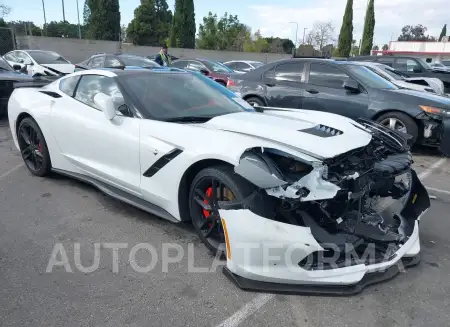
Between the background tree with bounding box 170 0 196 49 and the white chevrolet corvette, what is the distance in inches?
1525

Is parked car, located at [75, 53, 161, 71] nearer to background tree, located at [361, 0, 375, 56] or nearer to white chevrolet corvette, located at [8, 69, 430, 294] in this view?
white chevrolet corvette, located at [8, 69, 430, 294]

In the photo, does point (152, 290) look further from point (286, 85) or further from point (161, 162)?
point (286, 85)

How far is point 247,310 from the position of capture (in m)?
2.32

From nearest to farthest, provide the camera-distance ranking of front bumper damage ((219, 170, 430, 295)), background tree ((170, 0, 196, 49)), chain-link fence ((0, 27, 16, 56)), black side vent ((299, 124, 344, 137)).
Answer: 1. front bumper damage ((219, 170, 430, 295))
2. black side vent ((299, 124, 344, 137))
3. chain-link fence ((0, 27, 16, 56))
4. background tree ((170, 0, 196, 49))

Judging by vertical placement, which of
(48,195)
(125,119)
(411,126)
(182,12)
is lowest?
(48,195)

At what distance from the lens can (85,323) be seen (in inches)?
86.2

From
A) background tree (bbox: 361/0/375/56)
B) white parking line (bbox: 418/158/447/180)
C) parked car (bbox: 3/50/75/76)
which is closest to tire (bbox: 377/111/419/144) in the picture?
white parking line (bbox: 418/158/447/180)

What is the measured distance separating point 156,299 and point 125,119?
1628 millimetres

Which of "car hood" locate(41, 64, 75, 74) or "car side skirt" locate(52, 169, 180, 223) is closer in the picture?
"car side skirt" locate(52, 169, 180, 223)

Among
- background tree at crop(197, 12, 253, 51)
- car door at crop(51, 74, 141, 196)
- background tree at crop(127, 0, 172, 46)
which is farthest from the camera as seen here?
background tree at crop(197, 12, 253, 51)

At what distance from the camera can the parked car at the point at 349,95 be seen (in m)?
5.81

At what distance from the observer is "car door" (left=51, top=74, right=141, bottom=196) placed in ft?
10.8

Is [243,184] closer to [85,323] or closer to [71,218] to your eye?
[85,323]

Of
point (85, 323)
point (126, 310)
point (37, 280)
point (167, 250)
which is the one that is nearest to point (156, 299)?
point (126, 310)
